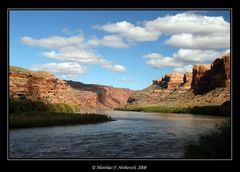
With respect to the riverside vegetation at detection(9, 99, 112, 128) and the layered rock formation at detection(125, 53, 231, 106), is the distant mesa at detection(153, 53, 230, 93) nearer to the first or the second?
the layered rock formation at detection(125, 53, 231, 106)

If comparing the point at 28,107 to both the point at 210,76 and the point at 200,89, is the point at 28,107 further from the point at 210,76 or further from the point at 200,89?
the point at 210,76

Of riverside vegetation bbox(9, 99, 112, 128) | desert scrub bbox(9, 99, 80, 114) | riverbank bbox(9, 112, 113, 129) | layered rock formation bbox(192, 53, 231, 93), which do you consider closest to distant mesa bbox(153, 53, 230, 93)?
layered rock formation bbox(192, 53, 231, 93)

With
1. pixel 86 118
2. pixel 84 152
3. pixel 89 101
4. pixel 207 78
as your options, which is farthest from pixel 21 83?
pixel 89 101

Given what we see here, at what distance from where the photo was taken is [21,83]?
6612cm

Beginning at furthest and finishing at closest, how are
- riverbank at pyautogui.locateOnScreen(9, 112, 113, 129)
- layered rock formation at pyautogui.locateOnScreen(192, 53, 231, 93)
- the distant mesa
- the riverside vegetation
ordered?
the distant mesa
layered rock formation at pyautogui.locateOnScreen(192, 53, 231, 93)
the riverside vegetation
riverbank at pyautogui.locateOnScreen(9, 112, 113, 129)

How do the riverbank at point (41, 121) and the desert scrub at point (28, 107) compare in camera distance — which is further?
the desert scrub at point (28, 107)

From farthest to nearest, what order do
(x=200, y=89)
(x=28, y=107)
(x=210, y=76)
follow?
(x=210, y=76) < (x=200, y=89) < (x=28, y=107)

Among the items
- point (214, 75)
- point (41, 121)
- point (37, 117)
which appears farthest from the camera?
point (214, 75)

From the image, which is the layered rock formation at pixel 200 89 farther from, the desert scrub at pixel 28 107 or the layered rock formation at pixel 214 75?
the desert scrub at pixel 28 107

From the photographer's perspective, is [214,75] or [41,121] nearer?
[41,121]

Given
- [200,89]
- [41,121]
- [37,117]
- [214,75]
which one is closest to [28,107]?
[37,117]

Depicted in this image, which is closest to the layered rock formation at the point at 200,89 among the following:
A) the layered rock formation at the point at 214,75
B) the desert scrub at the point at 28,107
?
the layered rock formation at the point at 214,75
